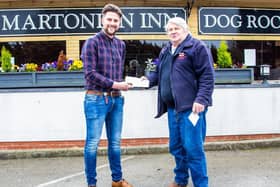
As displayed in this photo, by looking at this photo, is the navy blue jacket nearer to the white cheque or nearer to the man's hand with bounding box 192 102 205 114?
the man's hand with bounding box 192 102 205 114

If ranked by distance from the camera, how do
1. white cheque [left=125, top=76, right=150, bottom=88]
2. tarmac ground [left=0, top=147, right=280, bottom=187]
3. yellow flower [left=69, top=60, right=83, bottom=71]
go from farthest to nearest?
yellow flower [left=69, top=60, right=83, bottom=71]
tarmac ground [left=0, top=147, right=280, bottom=187]
white cheque [left=125, top=76, right=150, bottom=88]

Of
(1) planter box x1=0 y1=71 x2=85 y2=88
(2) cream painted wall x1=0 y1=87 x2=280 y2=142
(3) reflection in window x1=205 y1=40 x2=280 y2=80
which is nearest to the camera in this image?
(2) cream painted wall x1=0 y1=87 x2=280 y2=142

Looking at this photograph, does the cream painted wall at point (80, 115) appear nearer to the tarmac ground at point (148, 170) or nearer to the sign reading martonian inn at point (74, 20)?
the tarmac ground at point (148, 170)

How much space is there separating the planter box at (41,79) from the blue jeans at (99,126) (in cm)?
272

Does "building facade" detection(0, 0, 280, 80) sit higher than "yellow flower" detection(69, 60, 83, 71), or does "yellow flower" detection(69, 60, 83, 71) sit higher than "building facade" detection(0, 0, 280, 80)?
"building facade" detection(0, 0, 280, 80)

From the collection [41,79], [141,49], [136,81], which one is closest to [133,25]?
[141,49]

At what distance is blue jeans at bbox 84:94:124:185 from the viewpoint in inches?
169

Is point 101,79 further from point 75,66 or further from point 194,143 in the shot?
point 75,66

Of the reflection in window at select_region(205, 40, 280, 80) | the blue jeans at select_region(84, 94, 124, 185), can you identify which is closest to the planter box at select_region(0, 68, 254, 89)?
the blue jeans at select_region(84, 94, 124, 185)

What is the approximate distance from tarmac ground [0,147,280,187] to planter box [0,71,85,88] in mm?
1237

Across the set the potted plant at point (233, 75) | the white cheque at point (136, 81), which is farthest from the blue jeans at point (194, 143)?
the potted plant at point (233, 75)

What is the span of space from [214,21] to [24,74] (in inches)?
174

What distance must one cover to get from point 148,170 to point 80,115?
1704 mm

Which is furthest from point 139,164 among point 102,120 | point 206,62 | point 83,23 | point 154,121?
point 83,23
